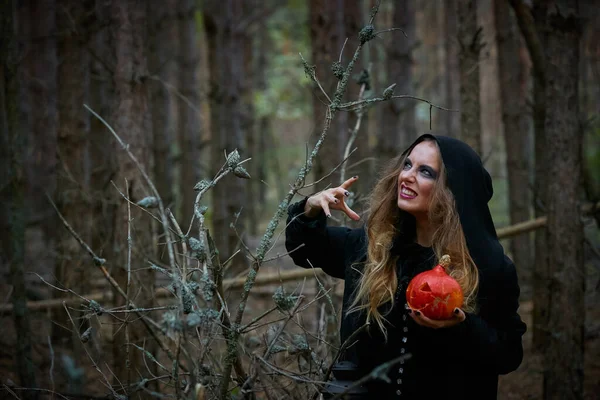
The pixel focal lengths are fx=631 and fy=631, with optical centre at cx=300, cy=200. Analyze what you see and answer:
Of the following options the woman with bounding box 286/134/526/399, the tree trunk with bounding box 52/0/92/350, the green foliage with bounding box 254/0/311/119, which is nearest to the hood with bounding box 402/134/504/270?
the woman with bounding box 286/134/526/399

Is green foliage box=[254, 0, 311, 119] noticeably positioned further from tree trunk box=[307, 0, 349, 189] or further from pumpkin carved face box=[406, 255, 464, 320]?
pumpkin carved face box=[406, 255, 464, 320]

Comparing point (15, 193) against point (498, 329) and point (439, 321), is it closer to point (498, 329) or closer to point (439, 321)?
point (439, 321)

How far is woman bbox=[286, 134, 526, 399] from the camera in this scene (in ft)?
9.91

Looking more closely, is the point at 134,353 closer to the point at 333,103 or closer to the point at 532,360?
the point at 333,103

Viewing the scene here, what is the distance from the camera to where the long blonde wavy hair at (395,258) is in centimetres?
305

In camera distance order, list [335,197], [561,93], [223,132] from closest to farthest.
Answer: [335,197] → [561,93] → [223,132]

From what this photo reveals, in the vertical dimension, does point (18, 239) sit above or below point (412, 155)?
below

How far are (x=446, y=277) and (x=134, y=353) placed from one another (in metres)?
3.47

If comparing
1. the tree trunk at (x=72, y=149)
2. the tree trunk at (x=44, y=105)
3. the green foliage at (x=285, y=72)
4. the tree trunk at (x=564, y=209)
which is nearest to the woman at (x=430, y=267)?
the tree trunk at (x=564, y=209)

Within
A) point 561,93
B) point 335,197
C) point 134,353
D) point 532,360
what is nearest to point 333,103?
point 335,197

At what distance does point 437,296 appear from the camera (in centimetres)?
274

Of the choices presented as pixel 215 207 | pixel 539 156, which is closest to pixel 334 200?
pixel 539 156

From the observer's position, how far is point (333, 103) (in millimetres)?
Result: 2934

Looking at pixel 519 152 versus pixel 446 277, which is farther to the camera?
pixel 519 152
